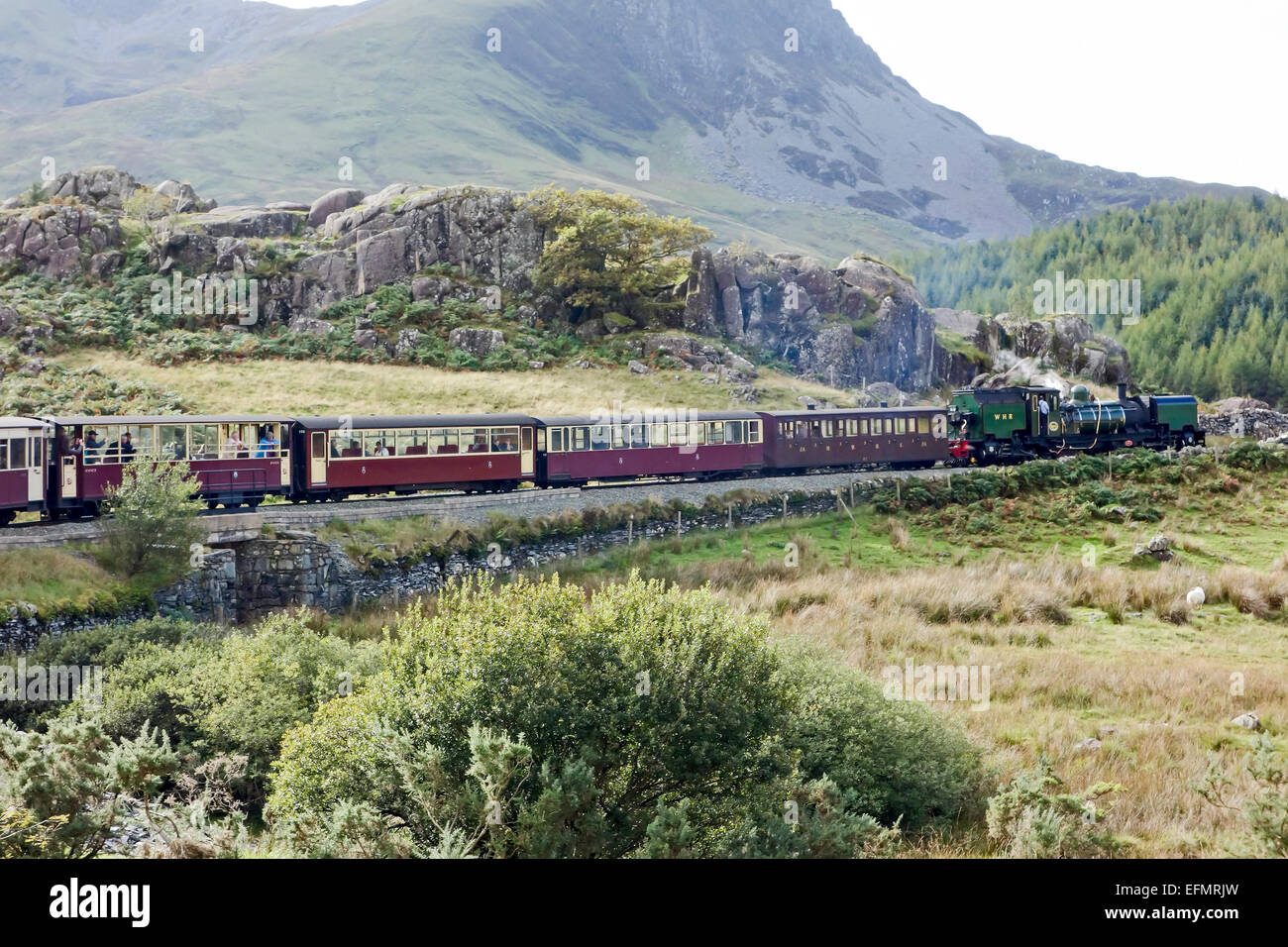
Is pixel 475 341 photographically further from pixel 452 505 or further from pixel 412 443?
pixel 452 505

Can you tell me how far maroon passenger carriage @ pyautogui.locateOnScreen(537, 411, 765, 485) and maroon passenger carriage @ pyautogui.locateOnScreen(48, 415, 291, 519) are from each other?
1046cm

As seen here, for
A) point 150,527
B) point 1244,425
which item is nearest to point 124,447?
point 150,527

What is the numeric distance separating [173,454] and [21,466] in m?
4.28

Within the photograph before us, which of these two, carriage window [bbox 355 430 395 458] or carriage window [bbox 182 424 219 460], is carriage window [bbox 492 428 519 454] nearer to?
carriage window [bbox 355 430 395 458]

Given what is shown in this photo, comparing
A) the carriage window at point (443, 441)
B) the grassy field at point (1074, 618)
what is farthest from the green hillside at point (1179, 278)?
the carriage window at point (443, 441)

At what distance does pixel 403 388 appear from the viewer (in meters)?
59.7

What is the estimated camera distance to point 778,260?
82.4 m

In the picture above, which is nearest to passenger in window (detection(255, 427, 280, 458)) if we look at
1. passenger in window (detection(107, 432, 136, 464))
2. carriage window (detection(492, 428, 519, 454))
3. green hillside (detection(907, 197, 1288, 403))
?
passenger in window (detection(107, 432, 136, 464))

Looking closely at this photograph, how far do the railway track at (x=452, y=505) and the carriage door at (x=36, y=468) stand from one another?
3.21ft

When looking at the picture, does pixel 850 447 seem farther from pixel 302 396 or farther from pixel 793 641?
pixel 302 396

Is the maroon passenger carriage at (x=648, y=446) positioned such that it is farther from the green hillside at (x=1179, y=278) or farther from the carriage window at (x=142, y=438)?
the green hillside at (x=1179, y=278)

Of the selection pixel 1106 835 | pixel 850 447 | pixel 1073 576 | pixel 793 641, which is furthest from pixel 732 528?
pixel 1106 835

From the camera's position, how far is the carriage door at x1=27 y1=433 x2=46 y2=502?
29781 millimetres
